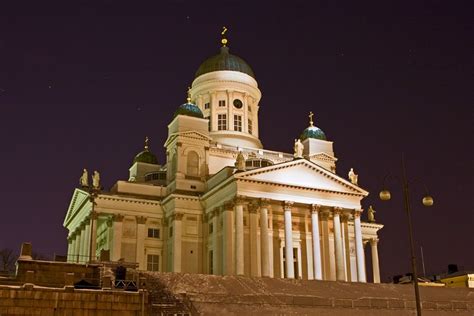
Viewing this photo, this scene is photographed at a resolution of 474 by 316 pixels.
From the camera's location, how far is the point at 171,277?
117 ft

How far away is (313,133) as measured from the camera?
2473 inches

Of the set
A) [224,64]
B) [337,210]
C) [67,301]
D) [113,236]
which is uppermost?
[224,64]

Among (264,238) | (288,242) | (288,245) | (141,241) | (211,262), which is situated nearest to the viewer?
(264,238)

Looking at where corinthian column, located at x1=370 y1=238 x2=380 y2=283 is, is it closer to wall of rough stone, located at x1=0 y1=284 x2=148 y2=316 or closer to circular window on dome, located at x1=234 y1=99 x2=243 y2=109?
circular window on dome, located at x1=234 y1=99 x2=243 y2=109

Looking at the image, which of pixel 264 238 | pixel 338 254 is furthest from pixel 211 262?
pixel 338 254

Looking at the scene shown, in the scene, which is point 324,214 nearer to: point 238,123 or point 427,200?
point 238,123

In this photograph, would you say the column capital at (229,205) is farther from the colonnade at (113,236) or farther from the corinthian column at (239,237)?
the colonnade at (113,236)

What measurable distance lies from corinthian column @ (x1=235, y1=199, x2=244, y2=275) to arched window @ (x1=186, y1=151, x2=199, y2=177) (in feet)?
28.0

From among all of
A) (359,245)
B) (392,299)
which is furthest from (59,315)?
(359,245)

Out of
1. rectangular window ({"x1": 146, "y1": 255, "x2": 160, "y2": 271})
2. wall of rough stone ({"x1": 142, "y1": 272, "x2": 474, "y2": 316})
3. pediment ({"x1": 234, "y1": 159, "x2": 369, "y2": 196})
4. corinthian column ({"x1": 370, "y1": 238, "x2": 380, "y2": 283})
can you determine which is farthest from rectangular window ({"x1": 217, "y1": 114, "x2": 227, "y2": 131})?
wall of rough stone ({"x1": 142, "y1": 272, "x2": 474, "y2": 316})

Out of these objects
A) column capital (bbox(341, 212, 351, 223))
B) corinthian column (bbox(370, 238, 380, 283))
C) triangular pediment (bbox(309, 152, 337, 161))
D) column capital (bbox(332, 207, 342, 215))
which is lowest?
corinthian column (bbox(370, 238, 380, 283))

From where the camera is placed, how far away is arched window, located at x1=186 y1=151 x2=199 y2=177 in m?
54.3

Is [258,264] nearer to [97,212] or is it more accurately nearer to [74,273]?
[97,212]

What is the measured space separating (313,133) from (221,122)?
30.9 feet
